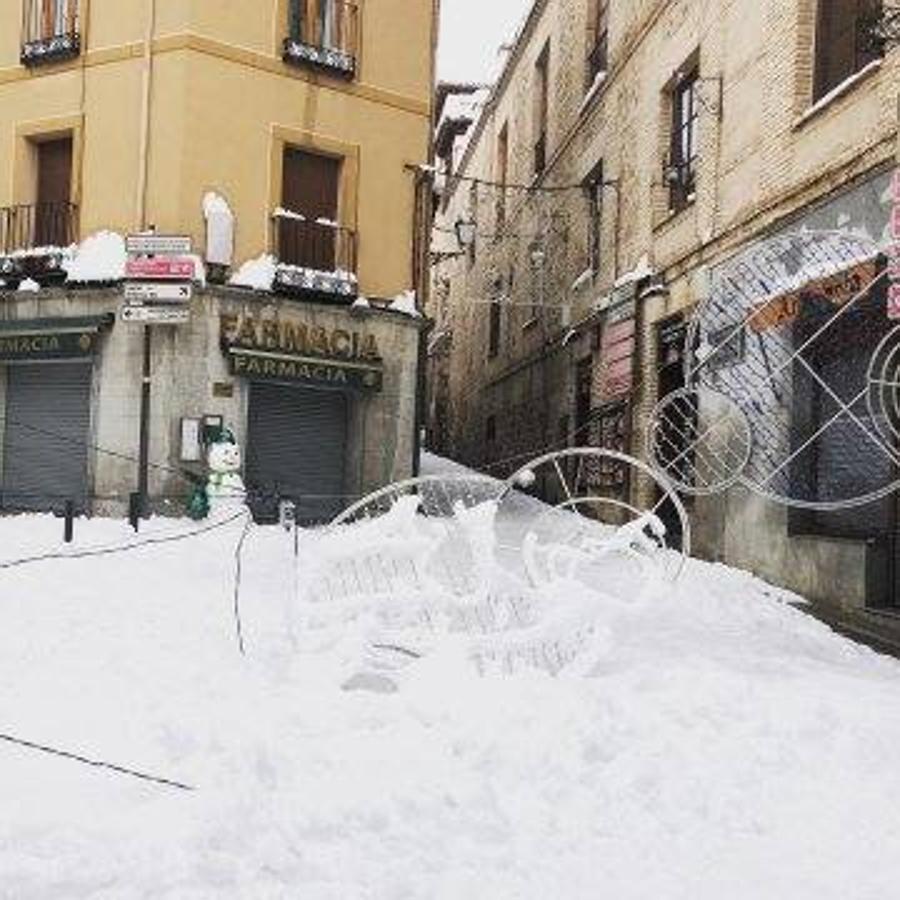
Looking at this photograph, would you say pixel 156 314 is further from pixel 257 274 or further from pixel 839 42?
pixel 839 42

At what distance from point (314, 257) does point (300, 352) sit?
1.70 metres

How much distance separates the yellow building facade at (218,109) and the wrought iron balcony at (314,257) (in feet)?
0.64

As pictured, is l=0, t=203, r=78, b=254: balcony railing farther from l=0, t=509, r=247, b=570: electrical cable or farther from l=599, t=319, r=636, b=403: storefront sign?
l=599, t=319, r=636, b=403: storefront sign

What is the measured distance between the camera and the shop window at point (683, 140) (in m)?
14.5

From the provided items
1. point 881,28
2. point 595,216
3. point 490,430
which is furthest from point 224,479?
point 490,430

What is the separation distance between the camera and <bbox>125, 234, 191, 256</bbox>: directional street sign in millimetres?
14812

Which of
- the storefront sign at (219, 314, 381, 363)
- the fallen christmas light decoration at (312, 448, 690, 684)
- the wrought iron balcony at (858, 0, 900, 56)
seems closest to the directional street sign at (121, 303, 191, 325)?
the storefront sign at (219, 314, 381, 363)

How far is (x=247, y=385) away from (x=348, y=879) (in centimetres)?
1283

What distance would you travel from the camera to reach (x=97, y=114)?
53.7 feet

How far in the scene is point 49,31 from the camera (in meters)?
17.1

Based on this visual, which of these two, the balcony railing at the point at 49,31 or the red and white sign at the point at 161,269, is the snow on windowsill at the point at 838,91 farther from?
the balcony railing at the point at 49,31

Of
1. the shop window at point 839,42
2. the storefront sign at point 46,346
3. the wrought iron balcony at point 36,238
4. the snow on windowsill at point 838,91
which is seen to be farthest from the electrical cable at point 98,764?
the wrought iron balcony at point 36,238

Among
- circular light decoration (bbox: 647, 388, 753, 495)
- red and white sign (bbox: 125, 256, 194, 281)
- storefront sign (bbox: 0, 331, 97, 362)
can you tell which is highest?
red and white sign (bbox: 125, 256, 194, 281)

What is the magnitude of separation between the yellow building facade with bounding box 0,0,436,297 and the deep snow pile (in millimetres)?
9272
